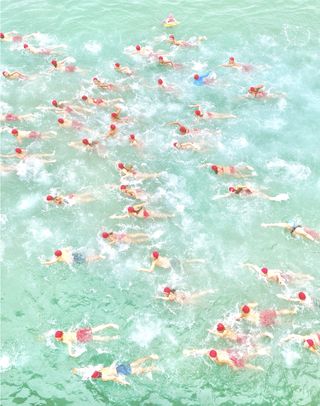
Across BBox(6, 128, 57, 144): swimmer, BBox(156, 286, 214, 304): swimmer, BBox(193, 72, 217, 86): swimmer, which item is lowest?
BBox(156, 286, 214, 304): swimmer

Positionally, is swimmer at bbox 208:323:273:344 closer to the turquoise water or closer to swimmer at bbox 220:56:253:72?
the turquoise water

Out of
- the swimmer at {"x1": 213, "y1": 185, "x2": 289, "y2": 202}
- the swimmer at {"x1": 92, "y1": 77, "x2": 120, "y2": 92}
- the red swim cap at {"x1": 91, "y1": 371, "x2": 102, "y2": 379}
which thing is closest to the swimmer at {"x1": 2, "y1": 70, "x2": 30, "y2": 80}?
the swimmer at {"x1": 92, "y1": 77, "x2": 120, "y2": 92}

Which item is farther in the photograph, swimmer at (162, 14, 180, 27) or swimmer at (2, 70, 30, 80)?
swimmer at (162, 14, 180, 27)

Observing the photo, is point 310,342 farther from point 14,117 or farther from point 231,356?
point 14,117

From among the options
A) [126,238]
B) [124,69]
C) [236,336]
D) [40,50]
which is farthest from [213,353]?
[40,50]

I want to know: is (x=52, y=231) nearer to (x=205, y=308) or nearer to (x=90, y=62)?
(x=205, y=308)

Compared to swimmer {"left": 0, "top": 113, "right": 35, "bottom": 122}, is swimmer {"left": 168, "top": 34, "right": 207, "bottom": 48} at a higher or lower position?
higher
